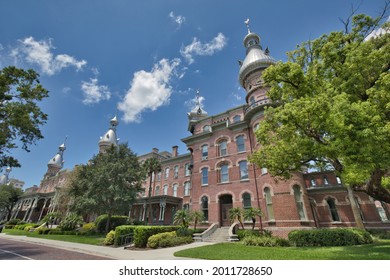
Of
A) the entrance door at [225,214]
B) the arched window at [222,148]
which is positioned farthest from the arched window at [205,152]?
the entrance door at [225,214]

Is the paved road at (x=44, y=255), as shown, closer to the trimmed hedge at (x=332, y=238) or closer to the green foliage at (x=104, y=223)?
the green foliage at (x=104, y=223)

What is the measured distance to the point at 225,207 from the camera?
22.2 metres

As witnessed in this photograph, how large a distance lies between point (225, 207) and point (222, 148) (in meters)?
7.31

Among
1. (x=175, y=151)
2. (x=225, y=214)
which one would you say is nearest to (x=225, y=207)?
(x=225, y=214)

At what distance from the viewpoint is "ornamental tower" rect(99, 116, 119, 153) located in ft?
173

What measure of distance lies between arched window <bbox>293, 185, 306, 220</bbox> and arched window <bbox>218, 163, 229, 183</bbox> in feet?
24.7

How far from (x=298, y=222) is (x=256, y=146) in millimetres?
8186

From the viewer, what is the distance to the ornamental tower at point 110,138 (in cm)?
5288

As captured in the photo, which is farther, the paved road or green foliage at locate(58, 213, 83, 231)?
green foliage at locate(58, 213, 83, 231)

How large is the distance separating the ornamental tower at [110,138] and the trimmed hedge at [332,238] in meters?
48.4

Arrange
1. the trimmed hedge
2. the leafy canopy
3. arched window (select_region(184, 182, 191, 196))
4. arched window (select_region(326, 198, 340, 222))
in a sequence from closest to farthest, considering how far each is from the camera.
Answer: the leafy canopy → the trimmed hedge → arched window (select_region(326, 198, 340, 222)) → arched window (select_region(184, 182, 191, 196))

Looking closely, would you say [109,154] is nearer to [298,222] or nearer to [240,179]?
[240,179]

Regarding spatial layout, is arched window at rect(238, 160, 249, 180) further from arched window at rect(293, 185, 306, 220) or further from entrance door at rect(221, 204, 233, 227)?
arched window at rect(293, 185, 306, 220)

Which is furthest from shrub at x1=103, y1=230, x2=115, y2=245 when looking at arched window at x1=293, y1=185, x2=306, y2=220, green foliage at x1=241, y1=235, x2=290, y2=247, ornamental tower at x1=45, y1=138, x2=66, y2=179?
ornamental tower at x1=45, y1=138, x2=66, y2=179
